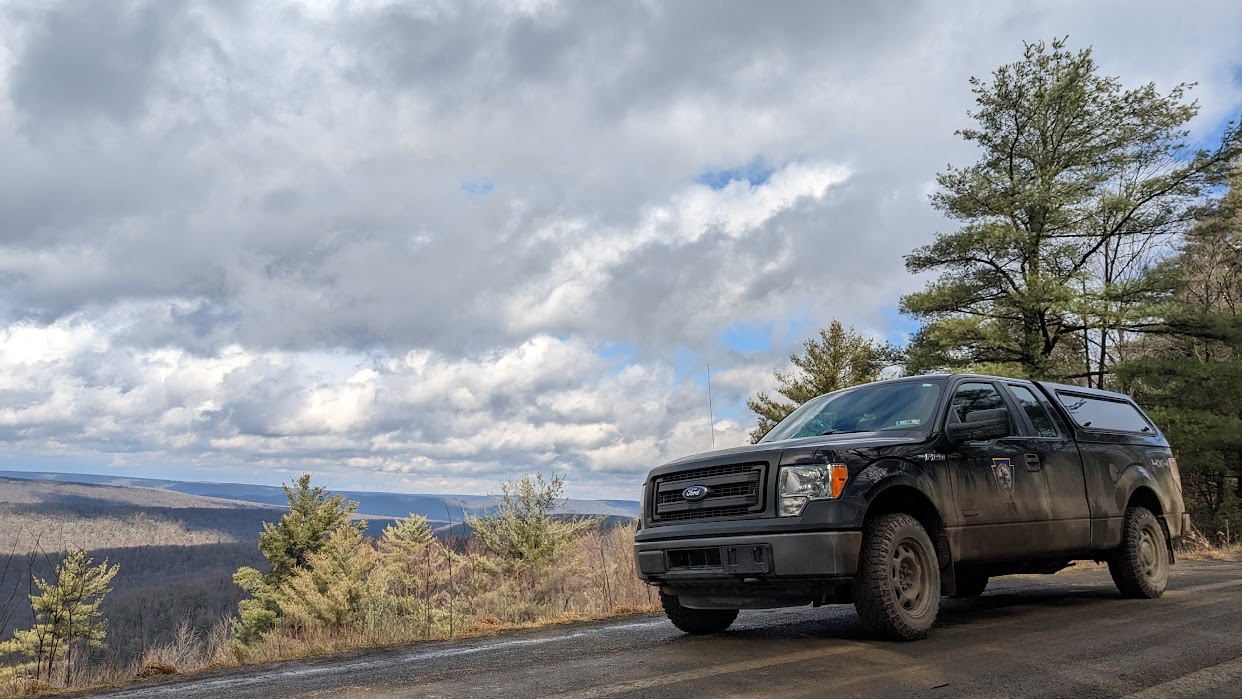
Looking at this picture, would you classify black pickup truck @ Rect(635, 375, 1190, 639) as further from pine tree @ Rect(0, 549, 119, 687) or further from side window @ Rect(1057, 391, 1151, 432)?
pine tree @ Rect(0, 549, 119, 687)

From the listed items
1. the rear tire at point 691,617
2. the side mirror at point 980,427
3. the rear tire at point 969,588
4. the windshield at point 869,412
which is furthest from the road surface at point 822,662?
the windshield at point 869,412

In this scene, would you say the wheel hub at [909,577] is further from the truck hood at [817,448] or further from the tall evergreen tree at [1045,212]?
the tall evergreen tree at [1045,212]

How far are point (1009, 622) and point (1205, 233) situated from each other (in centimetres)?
2332

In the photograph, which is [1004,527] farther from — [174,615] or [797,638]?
[174,615]

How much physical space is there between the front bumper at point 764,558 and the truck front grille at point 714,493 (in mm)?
213

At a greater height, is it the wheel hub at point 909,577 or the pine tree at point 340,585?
the wheel hub at point 909,577

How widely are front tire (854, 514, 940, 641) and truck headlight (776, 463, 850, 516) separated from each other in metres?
0.38

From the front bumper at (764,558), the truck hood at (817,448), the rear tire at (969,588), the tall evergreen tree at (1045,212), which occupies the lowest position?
the rear tire at (969,588)

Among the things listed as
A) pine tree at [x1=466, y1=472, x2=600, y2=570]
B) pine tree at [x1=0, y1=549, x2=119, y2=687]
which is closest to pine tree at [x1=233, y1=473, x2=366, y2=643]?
pine tree at [x1=0, y1=549, x2=119, y2=687]

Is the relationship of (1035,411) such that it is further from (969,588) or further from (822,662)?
(822,662)

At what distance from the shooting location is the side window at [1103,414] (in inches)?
296

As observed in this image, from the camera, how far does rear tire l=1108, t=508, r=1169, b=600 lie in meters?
7.32

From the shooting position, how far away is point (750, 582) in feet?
17.2

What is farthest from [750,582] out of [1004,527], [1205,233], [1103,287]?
[1205,233]
